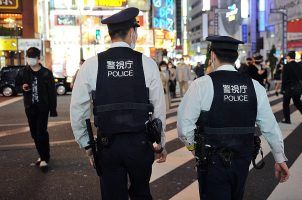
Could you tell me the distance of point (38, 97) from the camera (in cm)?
741

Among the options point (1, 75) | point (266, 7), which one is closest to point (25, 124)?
point (1, 75)

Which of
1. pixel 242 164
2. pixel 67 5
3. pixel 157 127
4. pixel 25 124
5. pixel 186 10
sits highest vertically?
pixel 186 10

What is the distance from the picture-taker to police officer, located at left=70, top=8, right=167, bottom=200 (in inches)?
137

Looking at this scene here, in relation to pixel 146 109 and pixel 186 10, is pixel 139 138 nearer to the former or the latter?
pixel 146 109

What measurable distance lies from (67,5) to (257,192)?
122 ft

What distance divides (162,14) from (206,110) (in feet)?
203

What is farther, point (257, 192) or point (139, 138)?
point (257, 192)

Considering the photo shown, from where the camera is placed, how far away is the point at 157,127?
11.6 feet

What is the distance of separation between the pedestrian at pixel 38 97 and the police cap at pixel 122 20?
4047mm

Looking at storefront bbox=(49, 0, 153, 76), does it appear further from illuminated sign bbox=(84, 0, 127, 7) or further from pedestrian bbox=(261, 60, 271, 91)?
pedestrian bbox=(261, 60, 271, 91)

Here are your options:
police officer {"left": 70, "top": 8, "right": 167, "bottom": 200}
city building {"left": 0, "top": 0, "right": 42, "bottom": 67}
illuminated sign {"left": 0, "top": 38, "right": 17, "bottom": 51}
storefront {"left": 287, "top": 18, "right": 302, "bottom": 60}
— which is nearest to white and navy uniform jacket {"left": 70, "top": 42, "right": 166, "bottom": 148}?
police officer {"left": 70, "top": 8, "right": 167, "bottom": 200}

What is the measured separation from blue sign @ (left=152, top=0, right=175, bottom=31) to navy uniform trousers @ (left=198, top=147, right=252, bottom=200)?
5814cm

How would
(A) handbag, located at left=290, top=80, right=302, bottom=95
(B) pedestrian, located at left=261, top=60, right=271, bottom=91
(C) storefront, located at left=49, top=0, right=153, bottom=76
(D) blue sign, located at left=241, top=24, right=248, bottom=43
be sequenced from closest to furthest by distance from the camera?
(A) handbag, located at left=290, top=80, right=302, bottom=95
(B) pedestrian, located at left=261, top=60, right=271, bottom=91
(C) storefront, located at left=49, top=0, right=153, bottom=76
(D) blue sign, located at left=241, top=24, right=248, bottom=43

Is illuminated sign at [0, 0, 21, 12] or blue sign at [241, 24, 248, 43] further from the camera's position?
blue sign at [241, 24, 248, 43]
